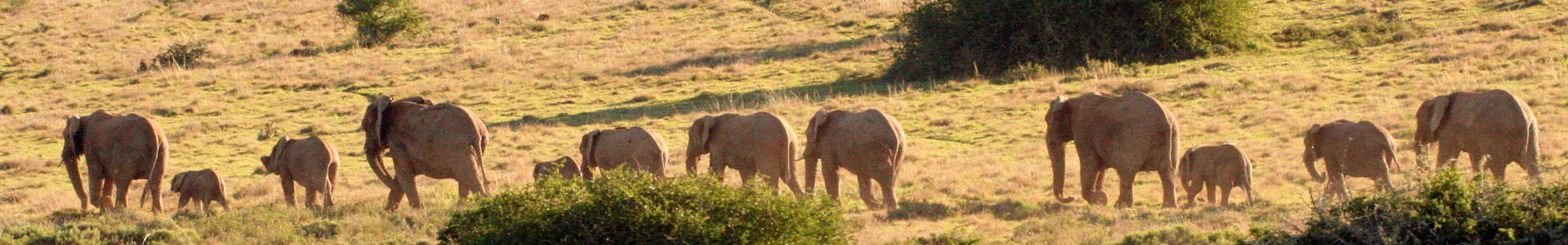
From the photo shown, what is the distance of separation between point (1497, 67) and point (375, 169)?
2235 centimetres

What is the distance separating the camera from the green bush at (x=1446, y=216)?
34.3 ft

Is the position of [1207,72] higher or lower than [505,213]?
lower

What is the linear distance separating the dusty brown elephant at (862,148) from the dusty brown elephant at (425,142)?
11.5ft

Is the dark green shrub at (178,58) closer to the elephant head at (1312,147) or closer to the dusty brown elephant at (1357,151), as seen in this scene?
the elephant head at (1312,147)

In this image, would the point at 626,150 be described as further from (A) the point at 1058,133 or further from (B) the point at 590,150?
(A) the point at 1058,133

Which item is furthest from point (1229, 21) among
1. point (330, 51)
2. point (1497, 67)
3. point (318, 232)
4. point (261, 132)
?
point (318, 232)

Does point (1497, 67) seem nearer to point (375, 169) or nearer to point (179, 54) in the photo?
point (375, 169)

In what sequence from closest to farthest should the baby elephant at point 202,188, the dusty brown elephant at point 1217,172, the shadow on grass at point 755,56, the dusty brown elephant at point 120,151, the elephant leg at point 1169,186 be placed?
the elephant leg at point 1169,186 < the dusty brown elephant at point 1217,172 < the dusty brown elephant at point 120,151 < the baby elephant at point 202,188 < the shadow on grass at point 755,56

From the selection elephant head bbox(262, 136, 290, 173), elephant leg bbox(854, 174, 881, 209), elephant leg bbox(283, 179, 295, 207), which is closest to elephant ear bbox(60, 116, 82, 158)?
elephant head bbox(262, 136, 290, 173)

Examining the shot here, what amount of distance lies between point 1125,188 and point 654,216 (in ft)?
22.8

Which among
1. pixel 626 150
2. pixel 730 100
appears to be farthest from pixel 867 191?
pixel 730 100

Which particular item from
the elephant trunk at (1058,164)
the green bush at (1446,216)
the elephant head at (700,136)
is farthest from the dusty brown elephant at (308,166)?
the green bush at (1446,216)

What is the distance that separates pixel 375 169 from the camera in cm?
1828

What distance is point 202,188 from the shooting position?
64.0 ft
